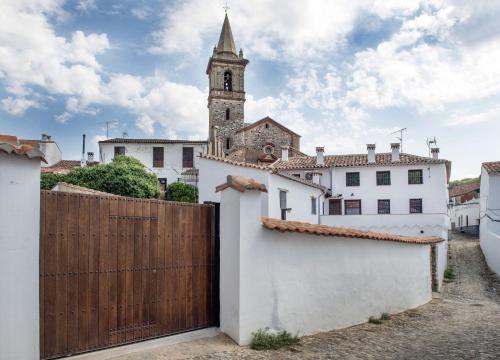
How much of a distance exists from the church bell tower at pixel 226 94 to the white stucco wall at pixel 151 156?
366 inches

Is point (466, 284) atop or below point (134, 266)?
below

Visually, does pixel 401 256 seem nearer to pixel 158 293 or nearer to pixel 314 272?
pixel 314 272

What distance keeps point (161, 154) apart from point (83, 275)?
117ft

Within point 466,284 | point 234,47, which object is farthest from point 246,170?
point 234,47

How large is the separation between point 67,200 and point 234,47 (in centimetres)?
5028

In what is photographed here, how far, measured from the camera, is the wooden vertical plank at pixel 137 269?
5.63 meters

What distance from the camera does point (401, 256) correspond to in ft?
34.1

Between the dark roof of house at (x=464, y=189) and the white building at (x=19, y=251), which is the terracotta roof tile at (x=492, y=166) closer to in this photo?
the dark roof of house at (x=464, y=189)

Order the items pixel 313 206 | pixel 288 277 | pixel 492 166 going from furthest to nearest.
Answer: pixel 313 206 < pixel 492 166 < pixel 288 277

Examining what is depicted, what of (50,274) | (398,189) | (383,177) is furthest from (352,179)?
(50,274)

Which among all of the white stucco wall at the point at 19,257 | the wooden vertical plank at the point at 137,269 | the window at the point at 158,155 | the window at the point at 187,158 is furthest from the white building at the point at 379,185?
the white stucco wall at the point at 19,257

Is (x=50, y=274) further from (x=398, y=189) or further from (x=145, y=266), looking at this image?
(x=398, y=189)

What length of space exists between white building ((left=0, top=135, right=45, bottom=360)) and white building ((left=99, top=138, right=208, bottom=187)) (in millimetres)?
34811

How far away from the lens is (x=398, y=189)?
103 feet
